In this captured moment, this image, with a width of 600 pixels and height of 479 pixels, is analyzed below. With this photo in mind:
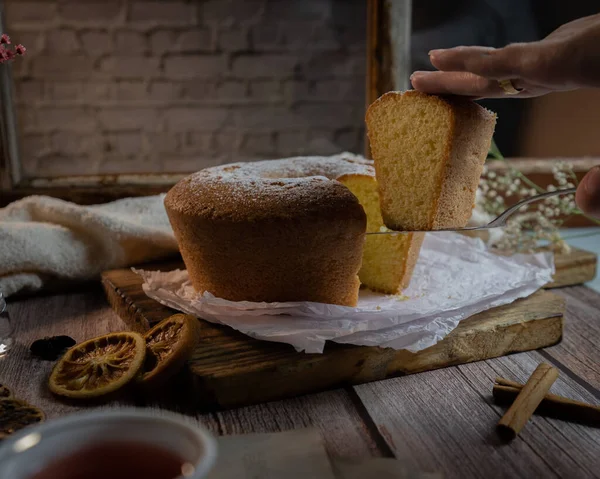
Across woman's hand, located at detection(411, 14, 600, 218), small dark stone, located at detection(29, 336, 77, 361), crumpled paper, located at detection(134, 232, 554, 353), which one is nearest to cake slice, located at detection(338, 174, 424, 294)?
crumpled paper, located at detection(134, 232, 554, 353)

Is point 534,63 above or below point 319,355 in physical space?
above

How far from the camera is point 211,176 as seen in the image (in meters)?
1.18

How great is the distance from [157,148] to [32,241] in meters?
1.84

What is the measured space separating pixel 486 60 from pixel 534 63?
0.25ft

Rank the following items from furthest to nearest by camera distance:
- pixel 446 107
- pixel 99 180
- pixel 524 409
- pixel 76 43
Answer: pixel 76 43 < pixel 99 180 < pixel 446 107 < pixel 524 409

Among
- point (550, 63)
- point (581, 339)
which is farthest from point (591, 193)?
point (581, 339)

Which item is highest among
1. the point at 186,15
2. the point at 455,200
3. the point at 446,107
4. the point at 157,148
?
the point at 186,15

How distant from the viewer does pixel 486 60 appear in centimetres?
93

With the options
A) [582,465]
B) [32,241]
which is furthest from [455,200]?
[32,241]

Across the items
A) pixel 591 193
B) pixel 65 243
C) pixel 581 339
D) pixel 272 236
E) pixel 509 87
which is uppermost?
pixel 509 87

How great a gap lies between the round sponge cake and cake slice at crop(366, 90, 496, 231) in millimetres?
108

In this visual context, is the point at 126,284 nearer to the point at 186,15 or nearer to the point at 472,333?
the point at 472,333

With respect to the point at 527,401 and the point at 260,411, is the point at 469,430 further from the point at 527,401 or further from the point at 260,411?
the point at 260,411

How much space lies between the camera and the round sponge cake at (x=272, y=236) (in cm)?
104
